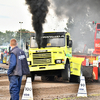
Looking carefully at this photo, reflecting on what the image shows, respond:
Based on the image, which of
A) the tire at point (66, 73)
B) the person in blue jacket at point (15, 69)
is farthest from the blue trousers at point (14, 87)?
the tire at point (66, 73)

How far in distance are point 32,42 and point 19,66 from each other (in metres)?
6.62

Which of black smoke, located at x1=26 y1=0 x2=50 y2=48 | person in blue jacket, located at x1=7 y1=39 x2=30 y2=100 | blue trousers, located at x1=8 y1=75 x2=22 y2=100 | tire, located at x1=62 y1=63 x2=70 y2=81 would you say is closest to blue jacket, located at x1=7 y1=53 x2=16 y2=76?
person in blue jacket, located at x1=7 y1=39 x2=30 y2=100

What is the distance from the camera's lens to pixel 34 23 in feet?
49.1

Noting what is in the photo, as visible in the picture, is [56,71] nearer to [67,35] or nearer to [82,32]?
[67,35]

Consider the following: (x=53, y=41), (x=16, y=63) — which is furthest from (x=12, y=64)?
(x=53, y=41)

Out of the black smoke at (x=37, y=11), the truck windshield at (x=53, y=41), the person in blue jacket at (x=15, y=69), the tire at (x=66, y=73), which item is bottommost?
the tire at (x=66, y=73)

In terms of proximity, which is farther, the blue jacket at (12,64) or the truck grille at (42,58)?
the truck grille at (42,58)

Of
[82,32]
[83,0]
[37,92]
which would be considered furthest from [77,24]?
[37,92]

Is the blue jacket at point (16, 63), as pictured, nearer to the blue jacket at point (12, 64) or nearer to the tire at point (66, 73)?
the blue jacket at point (12, 64)

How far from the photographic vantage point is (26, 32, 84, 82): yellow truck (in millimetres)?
13273

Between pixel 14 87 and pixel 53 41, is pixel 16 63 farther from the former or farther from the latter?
pixel 53 41

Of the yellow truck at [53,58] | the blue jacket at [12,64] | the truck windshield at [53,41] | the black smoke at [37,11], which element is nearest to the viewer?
the blue jacket at [12,64]

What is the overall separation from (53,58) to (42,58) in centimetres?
51

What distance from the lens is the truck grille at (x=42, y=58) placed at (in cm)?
1329
